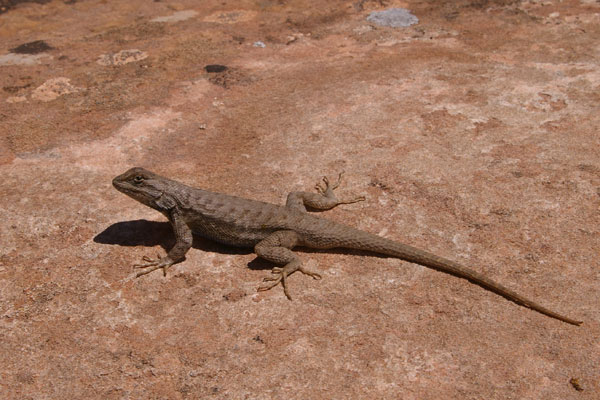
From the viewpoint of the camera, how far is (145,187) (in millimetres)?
4820

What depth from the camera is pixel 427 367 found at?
3549mm

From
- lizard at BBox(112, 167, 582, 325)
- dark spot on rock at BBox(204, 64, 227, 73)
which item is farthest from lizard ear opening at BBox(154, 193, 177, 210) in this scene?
dark spot on rock at BBox(204, 64, 227, 73)

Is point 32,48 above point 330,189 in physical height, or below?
above

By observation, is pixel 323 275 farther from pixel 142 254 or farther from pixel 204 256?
pixel 142 254

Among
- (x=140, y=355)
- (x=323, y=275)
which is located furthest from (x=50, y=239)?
(x=323, y=275)

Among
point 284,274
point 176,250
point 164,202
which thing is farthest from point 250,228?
point 164,202

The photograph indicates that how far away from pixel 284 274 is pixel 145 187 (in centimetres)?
166

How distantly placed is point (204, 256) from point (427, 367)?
7.65ft

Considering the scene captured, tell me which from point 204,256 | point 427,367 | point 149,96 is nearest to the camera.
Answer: point 427,367

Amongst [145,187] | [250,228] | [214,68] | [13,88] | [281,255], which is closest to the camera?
[281,255]

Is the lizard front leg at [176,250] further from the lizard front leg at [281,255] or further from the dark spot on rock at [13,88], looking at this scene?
the dark spot on rock at [13,88]

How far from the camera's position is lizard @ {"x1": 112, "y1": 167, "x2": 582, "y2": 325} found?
449 cm

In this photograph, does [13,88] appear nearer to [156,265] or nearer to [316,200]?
[156,265]

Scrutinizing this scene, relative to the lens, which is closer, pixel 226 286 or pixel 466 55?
pixel 226 286
